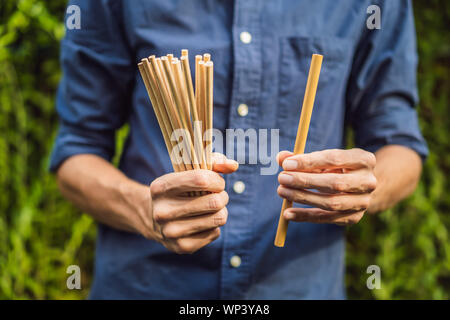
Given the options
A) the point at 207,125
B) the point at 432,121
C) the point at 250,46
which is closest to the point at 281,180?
the point at 207,125

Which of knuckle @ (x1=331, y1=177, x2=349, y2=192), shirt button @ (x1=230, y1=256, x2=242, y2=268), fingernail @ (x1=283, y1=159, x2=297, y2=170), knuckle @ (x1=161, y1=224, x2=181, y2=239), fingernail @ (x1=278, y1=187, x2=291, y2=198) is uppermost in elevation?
fingernail @ (x1=283, y1=159, x2=297, y2=170)

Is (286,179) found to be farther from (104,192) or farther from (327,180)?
(104,192)

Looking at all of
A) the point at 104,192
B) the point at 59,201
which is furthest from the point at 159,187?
the point at 59,201

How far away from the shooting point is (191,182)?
488 millimetres

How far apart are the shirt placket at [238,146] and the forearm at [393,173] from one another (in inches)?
8.7

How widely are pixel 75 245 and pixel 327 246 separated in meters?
0.82

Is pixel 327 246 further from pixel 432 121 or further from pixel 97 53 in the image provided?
pixel 432 121

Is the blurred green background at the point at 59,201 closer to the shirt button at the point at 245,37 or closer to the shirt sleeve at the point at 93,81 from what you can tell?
the shirt sleeve at the point at 93,81

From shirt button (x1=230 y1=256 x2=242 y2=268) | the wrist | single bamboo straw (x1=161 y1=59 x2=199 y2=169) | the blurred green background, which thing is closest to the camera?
single bamboo straw (x1=161 y1=59 x2=199 y2=169)

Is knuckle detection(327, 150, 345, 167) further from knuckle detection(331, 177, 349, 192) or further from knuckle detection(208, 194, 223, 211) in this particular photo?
knuckle detection(208, 194, 223, 211)

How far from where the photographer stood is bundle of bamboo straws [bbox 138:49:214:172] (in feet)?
1.54

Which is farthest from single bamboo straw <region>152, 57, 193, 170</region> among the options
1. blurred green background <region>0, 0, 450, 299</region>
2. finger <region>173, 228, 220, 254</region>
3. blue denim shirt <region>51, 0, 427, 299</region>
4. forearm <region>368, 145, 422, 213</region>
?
blurred green background <region>0, 0, 450, 299</region>

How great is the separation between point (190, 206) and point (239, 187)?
8.8 inches

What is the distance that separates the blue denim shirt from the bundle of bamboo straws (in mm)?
208
